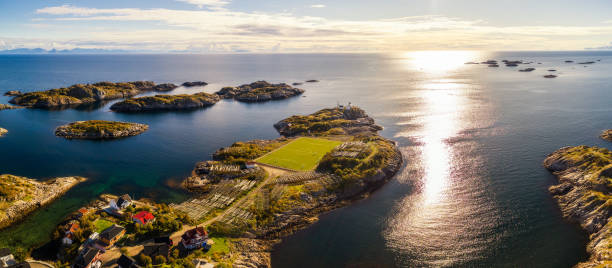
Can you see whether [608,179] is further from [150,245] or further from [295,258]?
[150,245]

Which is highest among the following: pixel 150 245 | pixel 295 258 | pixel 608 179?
pixel 608 179

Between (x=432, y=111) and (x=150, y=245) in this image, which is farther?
(x=432, y=111)

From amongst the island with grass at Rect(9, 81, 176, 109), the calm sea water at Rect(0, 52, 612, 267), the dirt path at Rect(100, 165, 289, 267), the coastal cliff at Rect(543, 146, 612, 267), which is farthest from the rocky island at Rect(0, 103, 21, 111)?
the coastal cliff at Rect(543, 146, 612, 267)

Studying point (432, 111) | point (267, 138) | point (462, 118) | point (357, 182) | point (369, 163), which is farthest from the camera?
point (432, 111)

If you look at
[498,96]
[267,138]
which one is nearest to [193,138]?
[267,138]

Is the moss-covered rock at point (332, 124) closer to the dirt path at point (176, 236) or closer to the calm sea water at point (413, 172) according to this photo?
the calm sea water at point (413, 172)

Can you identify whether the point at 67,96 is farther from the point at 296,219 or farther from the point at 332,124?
the point at 296,219

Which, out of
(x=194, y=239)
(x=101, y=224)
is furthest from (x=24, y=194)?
(x=194, y=239)
